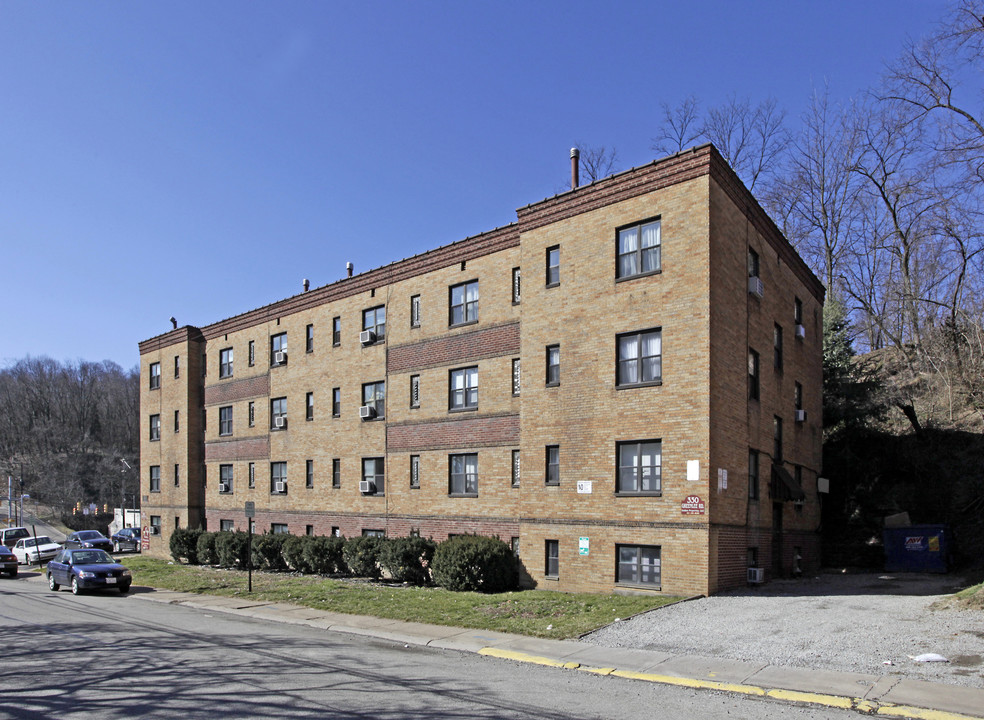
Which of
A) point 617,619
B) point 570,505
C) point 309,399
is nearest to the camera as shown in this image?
point 617,619

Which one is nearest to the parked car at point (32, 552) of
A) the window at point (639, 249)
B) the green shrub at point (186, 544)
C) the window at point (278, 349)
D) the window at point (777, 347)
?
the green shrub at point (186, 544)

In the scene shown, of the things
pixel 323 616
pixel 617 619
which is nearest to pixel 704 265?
pixel 617 619

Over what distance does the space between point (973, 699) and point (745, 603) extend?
24.6 ft

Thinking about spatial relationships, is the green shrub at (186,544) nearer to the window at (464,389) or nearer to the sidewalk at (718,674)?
the window at (464,389)

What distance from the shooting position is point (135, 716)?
29.8ft

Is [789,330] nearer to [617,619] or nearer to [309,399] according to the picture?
[617,619]

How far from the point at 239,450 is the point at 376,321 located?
12.3 m

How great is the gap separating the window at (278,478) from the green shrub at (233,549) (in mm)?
2393

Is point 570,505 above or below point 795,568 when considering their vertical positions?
above

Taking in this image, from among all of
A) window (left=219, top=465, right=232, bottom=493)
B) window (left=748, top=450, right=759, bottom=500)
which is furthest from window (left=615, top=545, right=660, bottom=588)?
window (left=219, top=465, right=232, bottom=493)

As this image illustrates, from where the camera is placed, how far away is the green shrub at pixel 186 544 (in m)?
36.2

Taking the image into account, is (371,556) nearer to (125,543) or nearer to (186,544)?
(186,544)

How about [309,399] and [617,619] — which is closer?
[617,619]

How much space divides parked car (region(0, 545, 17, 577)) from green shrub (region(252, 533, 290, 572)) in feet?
46.1
